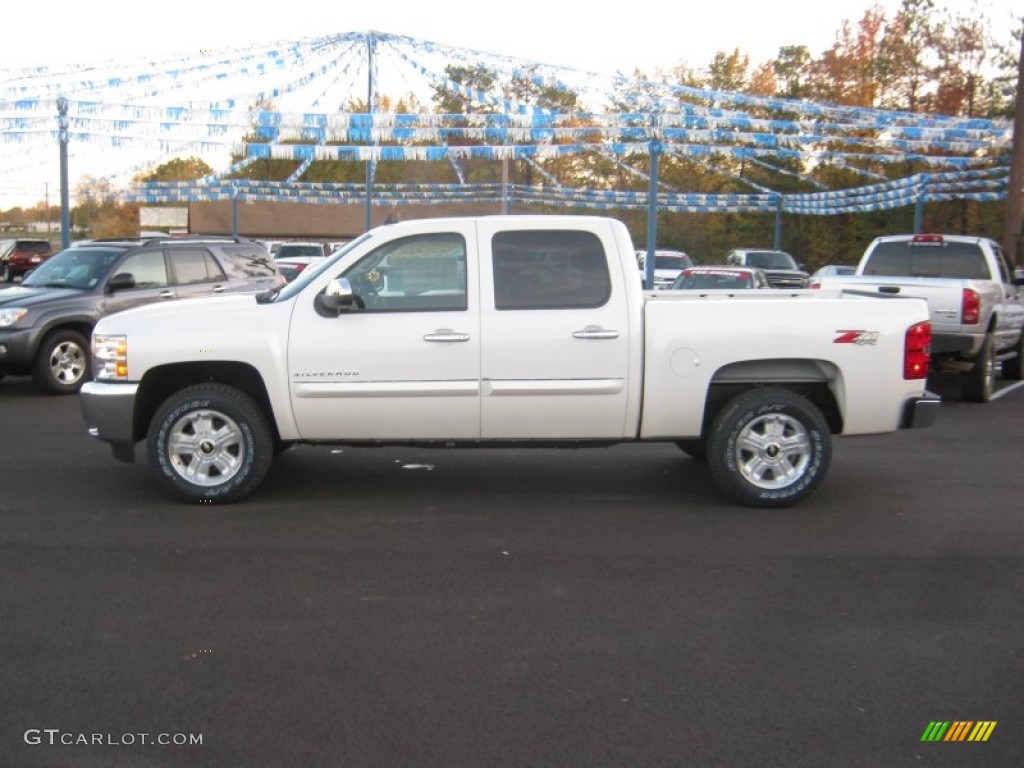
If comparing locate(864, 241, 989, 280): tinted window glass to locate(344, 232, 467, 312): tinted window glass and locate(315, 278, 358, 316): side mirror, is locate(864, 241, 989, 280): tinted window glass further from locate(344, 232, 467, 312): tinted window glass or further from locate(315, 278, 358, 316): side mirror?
locate(315, 278, 358, 316): side mirror

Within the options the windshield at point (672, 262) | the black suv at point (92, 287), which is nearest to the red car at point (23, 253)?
the windshield at point (672, 262)

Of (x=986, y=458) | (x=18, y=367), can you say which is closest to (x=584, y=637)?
(x=986, y=458)

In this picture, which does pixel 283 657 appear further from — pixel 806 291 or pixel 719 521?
pixel 806 291

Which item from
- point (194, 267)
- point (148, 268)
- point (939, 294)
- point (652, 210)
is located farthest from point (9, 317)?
point (652, 210)

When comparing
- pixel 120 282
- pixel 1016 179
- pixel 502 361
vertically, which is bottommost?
pixel 502 361

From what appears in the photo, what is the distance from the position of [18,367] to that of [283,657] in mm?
8876

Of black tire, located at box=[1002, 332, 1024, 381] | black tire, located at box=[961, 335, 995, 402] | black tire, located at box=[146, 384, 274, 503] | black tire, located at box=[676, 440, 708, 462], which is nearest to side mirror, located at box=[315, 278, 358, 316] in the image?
black tire, located at box=[146, 384, 274, 503]

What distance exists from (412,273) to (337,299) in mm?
557

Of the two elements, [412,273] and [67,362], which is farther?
[67,362]

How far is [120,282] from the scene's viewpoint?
12.2 meters

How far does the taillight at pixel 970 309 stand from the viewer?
11.7 m

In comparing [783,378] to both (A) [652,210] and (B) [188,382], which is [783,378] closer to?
(B) [188,382]

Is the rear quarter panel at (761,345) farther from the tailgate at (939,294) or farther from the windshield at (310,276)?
the tailgate at (939,294)

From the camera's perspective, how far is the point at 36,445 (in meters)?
9.15
